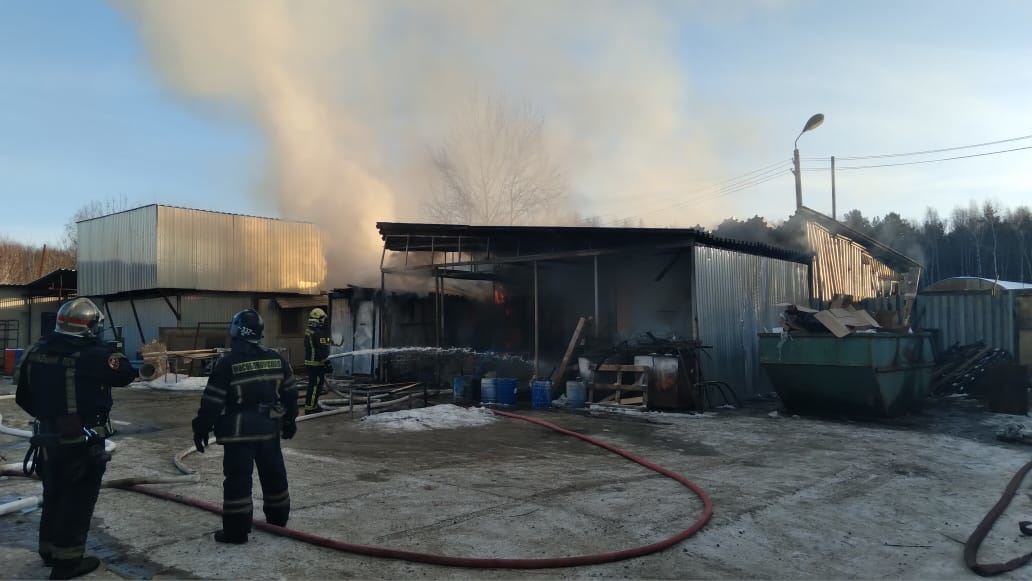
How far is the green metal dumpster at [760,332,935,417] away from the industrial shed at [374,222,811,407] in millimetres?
1698

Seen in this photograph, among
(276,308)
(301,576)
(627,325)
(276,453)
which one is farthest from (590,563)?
(276,308)

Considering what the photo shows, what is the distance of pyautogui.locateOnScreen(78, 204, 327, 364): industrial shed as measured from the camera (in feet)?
74.5

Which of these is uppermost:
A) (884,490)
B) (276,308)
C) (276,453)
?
(276,308)

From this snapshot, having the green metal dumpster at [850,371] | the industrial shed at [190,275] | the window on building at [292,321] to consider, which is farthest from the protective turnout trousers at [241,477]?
the window on building at [292,321]

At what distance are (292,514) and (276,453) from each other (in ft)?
2.85

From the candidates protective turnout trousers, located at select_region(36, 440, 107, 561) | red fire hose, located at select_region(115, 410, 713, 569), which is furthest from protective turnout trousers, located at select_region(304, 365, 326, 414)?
protective turnout trousers, located at select_region(36, 440, 107, 561)

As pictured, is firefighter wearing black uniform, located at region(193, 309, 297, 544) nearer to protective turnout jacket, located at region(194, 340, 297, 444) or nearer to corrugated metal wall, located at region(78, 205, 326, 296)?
protective turnout jacket, located at region(194, 340, 297, 444)

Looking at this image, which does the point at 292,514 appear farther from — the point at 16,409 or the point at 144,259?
the point at 144,259

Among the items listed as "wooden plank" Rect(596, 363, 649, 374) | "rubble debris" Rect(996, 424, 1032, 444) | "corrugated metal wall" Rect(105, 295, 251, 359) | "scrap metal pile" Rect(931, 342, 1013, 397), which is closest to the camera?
"rubble debris" Rect(996, 424, 1032, 444)

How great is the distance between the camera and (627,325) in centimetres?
1648

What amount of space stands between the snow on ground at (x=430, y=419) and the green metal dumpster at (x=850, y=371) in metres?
4.95

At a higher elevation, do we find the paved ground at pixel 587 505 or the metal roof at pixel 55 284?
the metal roof at pixel 55 284

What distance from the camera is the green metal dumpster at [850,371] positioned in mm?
10148

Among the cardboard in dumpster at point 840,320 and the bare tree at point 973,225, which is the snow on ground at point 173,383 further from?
the bare tree at point 973,225
